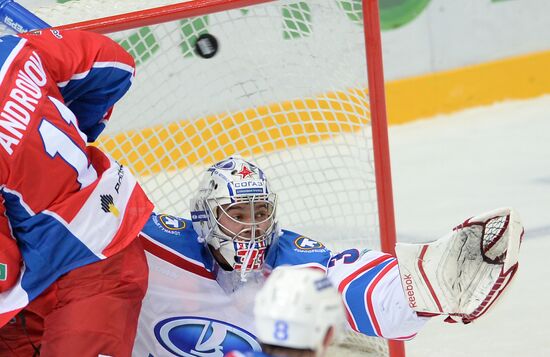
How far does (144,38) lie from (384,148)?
778 mm

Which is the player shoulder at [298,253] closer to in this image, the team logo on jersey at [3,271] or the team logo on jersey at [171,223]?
the team logo on jersey at [171,223]

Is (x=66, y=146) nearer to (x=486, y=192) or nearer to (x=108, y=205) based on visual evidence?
(x=108, y=205)

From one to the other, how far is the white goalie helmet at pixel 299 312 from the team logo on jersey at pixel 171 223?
1290mm

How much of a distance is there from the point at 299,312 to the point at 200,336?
132 centimetres

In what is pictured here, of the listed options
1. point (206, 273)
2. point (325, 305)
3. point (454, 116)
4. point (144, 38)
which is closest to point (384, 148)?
point (206, 273)

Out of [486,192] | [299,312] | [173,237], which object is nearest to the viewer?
[299,312]

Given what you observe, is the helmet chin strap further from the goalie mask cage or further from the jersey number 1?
the goalie mask cage

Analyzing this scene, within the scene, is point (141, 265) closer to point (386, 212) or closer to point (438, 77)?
point (386, 212)

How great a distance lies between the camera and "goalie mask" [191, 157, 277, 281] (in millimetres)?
2693

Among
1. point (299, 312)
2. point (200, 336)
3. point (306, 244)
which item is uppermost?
point (299, 312)

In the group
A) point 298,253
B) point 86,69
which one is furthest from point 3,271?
point 298,253

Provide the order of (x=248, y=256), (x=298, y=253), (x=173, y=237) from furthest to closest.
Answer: (x=173, y=237) < (x=298, y=253) < (x=248, y=256)

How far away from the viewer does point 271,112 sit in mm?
3422

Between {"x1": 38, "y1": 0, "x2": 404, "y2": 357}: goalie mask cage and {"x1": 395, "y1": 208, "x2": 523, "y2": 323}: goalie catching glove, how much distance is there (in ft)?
2.52
